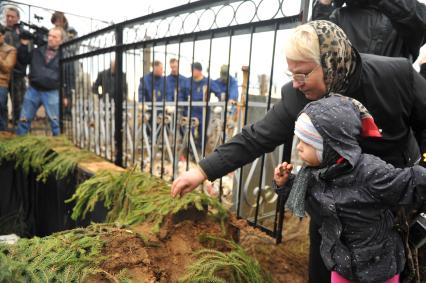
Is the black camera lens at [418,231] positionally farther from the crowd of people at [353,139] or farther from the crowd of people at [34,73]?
the crowd of people at [34,73]

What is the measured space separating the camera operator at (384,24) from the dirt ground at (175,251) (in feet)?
4.78

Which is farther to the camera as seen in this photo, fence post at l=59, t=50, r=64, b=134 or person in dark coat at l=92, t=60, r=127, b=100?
fence post at l=59, t=50, r=64, b=134

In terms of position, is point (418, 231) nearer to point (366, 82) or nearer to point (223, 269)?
point (366, 82)

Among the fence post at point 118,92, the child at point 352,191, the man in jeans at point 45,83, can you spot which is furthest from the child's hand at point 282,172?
the man in jeans at point 45,83

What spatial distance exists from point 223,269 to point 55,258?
0.82 meters

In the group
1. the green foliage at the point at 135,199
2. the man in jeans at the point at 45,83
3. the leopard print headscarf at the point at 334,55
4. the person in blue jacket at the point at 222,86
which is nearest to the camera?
the leopard print headscarf at the point at 334,55

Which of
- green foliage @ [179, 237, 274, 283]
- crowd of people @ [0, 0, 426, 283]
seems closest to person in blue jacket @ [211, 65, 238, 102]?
crowd of people @ [0, 0, 426, 283]

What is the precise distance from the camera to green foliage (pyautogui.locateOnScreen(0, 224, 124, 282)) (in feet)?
4.33

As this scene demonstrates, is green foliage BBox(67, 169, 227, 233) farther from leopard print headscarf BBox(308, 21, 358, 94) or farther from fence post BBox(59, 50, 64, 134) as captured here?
fence post BBox(59, 50, 64, 134)

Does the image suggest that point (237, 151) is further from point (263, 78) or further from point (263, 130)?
point (263, 78)

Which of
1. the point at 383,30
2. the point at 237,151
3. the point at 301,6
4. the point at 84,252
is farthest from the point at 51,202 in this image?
the point at 383,30

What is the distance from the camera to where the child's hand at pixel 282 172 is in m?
1.46

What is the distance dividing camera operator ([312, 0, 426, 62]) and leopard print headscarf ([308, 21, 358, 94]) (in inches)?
21.6

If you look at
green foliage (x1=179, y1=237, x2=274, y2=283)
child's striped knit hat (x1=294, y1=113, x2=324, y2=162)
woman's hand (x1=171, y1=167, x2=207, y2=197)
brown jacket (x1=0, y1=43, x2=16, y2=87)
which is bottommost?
green foliage (x1=179, y1=237, x2=274, y2=283)
